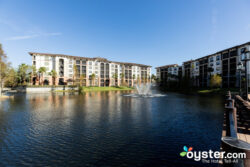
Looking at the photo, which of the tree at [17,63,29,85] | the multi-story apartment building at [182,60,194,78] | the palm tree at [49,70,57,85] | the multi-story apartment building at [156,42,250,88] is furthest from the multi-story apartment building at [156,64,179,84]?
the tree at [17,63,29,85]

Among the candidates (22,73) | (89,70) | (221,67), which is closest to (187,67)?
(221,67)

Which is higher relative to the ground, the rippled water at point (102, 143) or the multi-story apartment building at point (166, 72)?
the multi-story apartment building at point (166, 72)

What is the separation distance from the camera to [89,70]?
94.9 meters

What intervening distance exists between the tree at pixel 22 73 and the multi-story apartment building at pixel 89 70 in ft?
21.9

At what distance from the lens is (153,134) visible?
32.7 feet

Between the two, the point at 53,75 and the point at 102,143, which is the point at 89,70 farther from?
the point at 102,143

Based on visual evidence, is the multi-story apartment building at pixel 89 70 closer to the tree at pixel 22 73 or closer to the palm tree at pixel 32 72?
the palm tree at pixel 32 72

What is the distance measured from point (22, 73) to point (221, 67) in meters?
113

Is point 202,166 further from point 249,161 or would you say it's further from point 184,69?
point 184,69

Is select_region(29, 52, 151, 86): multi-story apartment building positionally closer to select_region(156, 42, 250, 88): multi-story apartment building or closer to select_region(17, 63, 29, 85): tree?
select_region(17, 63, 29, 85): tree

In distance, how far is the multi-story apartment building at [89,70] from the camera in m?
80.4

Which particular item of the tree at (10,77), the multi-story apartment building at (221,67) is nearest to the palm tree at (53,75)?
the tree at (10,77)

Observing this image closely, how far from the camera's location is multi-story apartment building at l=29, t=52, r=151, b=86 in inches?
3164

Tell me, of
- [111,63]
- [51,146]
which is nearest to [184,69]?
[111,63]
